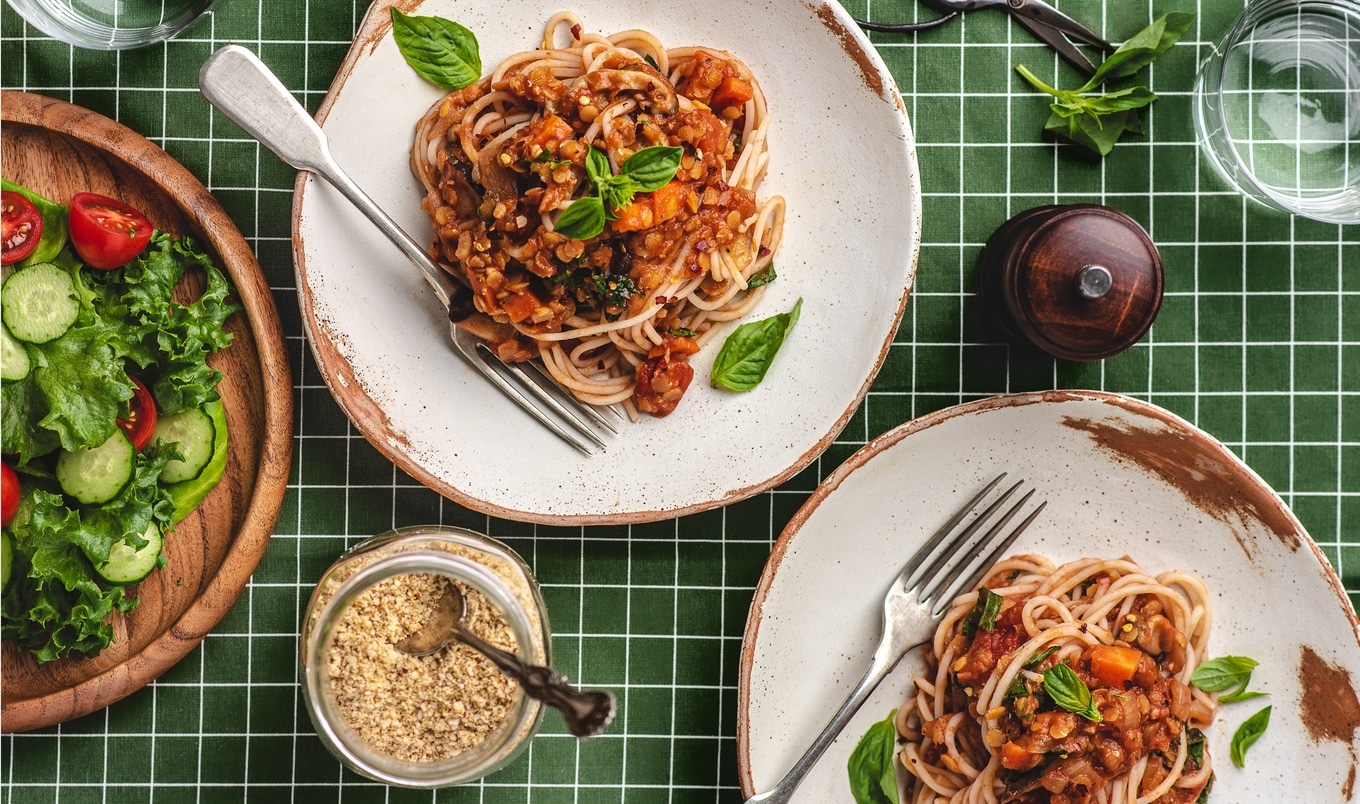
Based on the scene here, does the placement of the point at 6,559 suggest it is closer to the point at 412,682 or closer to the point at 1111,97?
the point at 412,682

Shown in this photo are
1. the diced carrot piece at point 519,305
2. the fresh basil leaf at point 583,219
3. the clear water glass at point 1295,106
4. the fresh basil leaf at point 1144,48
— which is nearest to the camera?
the fresh basil leaf at point 583,219

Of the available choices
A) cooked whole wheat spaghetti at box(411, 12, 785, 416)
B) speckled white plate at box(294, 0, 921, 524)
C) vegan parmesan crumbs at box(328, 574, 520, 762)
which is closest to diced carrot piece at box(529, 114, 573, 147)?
cooked whole wheat spaghetti at box(411, 12, 785, 416)

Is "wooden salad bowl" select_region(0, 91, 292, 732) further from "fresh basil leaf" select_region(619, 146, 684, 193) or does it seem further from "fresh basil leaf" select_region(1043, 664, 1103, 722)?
"fresh basil leaf" select_region(1043, 664, 1103, 722)

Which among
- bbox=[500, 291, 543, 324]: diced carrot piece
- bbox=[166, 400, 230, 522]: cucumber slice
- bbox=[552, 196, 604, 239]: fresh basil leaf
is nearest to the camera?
bbox=[552, 196, 604, 239]: fresh basil leaf

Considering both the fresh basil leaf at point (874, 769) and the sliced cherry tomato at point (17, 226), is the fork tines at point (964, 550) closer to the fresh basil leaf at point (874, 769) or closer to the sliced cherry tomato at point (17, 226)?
the fresh basil leaf at point (874, 769)

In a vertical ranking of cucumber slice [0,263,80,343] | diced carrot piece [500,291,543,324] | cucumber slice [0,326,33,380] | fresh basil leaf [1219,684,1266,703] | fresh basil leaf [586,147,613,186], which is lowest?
fresh basil leaf [1219,684,1266,703]

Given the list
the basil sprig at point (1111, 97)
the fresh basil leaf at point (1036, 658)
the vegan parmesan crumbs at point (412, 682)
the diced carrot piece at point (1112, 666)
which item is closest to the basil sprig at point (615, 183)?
the vegan parmesan crumbs at point (412, 682)
